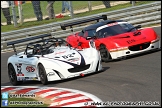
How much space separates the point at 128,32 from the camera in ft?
48.8

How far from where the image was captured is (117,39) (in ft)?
47.6

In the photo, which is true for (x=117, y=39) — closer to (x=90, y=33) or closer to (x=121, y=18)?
(x=90, y=33)

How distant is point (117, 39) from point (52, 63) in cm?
316

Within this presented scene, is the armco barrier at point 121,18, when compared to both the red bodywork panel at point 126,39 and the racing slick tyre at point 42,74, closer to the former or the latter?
the red bodywork panel at point 126,39

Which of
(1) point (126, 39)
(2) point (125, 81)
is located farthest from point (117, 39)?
(2) point (125, 81)

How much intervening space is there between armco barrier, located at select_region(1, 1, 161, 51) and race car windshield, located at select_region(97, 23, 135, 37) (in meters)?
6.41

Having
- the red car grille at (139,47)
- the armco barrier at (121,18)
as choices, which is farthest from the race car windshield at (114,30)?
the armco barrier at (121,18)

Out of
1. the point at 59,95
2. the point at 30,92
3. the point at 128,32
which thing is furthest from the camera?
the point at 128,32

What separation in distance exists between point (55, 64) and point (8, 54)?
8684mm

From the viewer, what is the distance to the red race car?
1420 centimetres

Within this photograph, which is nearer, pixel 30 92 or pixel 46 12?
pixel 30 92

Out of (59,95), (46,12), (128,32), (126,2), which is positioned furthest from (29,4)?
(59,95)

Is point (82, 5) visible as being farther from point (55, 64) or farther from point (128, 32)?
point (55, 64)

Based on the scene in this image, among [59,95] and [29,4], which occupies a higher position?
[29,4]
